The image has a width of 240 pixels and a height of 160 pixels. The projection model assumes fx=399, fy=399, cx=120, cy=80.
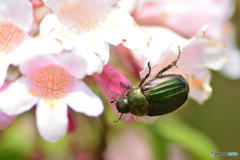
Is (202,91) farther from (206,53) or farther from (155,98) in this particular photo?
(155,98)

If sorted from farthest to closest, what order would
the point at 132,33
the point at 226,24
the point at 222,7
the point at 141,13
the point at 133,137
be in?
the point at 133,137 < the point at 226,24 < the point at 222,7 < the point at 141,13 < the point at 132,33

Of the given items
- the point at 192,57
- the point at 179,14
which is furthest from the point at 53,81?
the point at 179,14

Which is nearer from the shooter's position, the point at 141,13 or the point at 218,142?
the point at 141,13

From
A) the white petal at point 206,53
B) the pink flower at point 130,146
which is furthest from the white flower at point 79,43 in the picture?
the pink flower at point 130,146

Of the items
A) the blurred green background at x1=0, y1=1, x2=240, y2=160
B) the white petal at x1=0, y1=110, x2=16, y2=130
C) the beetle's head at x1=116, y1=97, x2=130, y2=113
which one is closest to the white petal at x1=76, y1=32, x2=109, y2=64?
the beetle's head at x1=116, y1=97, x2=130, y2=113

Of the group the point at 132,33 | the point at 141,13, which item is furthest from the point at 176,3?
the point at 132,33

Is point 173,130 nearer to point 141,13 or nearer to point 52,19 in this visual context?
point 141,13
